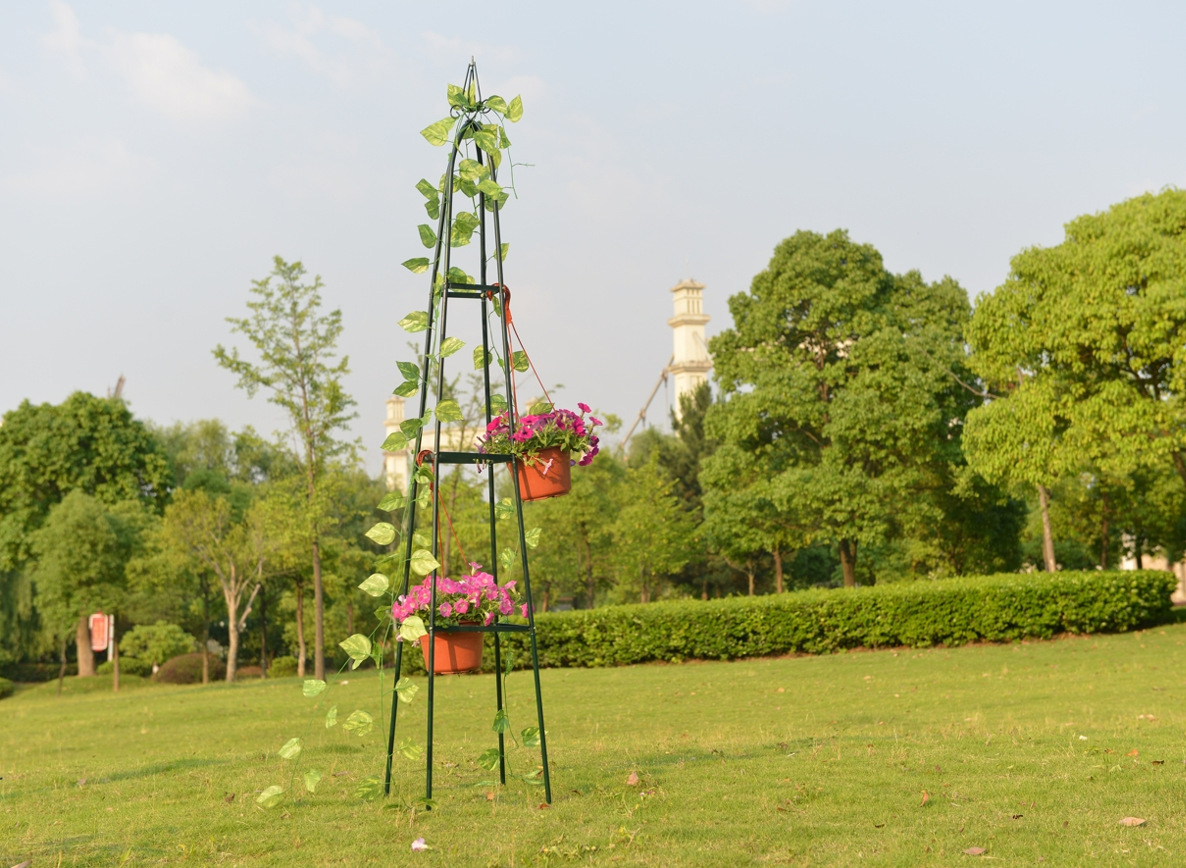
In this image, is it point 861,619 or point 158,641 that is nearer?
point 861,619

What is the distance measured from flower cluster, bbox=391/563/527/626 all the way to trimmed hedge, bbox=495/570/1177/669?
13.0 meters

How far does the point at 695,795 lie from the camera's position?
5180 mm

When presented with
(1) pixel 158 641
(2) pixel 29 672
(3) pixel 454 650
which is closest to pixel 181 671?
(1) pixel 158 641

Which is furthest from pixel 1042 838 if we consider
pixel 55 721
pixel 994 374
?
pixel 994 374

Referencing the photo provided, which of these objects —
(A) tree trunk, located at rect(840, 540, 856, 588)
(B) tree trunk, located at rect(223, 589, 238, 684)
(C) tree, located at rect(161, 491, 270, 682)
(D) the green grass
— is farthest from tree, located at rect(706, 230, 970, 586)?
(B) tree trunk, located at rect(223, 589, 238, 684)

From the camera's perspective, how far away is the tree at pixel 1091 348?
16828 mm

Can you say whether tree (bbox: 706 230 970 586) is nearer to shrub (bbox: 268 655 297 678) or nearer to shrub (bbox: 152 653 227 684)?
shrub (bbox: 268 655 297 678)

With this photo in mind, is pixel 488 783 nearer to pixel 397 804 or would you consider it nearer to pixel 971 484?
pixel 397 804

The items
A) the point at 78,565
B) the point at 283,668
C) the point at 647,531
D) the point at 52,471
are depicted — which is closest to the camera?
the point at 78,565

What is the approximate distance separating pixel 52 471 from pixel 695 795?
112ft

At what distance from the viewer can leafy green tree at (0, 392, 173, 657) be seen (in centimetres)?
3253

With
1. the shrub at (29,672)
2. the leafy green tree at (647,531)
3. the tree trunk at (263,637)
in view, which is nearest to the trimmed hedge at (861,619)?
the leafy green tree at (647,531)

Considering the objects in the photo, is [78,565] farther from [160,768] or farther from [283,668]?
[160,768]

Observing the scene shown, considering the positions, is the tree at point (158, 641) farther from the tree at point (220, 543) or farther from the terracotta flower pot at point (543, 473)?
the terracotta flower pot at point (543, 473)
